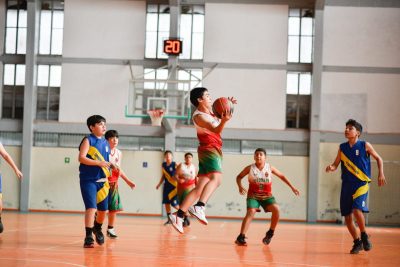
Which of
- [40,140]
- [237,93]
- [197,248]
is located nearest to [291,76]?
[237,93]

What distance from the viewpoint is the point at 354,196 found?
18.7 feet

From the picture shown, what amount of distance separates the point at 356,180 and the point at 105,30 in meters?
11.4

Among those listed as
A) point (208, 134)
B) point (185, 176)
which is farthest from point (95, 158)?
point (185, 176)

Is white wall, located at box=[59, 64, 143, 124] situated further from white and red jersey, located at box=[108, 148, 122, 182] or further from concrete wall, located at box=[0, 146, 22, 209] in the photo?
white and red jersey, located at box=[108, 148, 122, 182]

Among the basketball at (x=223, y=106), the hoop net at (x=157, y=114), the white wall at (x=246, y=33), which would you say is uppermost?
the white wall at (x=246, y=33)

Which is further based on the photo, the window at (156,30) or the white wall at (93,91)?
the window at (156,30)

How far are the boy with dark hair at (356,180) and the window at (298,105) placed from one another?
869 cm

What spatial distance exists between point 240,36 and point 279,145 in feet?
12.9

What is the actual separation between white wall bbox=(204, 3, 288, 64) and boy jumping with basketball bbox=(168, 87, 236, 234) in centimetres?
1025

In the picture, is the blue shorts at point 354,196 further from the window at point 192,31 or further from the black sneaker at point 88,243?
the window at point 192,31

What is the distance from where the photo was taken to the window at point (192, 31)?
48.7 feet

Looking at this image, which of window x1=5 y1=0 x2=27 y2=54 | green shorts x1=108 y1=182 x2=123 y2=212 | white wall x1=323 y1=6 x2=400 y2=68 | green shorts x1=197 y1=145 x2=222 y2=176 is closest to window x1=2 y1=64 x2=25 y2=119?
window x1=5 y1=0 x2=27 y2=54

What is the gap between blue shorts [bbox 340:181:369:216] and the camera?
5637 mm

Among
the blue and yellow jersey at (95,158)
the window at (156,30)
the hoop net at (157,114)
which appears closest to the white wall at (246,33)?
the window at (156,30)
